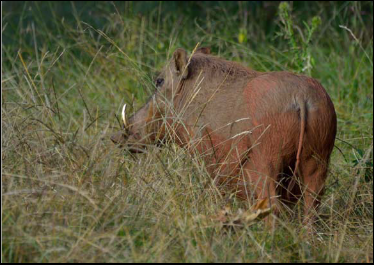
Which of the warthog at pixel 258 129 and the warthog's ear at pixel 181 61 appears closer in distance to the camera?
the warthog at pixel 258 129

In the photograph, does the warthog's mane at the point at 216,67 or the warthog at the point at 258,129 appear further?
the warthog's mane at the point at 216,67

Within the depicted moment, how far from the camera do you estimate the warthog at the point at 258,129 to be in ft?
12.5

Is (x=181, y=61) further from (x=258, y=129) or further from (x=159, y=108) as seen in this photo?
(x=258, y=129)

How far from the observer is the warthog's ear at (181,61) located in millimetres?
4312

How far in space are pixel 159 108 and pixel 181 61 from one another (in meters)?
0.30

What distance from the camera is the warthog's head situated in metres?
4.36

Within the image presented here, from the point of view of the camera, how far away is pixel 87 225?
3.26 metres

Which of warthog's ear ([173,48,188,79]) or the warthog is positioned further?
warthog's ear ([173,48,188,79])

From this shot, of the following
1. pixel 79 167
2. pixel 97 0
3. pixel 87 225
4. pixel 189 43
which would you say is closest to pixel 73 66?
pixel 189 43

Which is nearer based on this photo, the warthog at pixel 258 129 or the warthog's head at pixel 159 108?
the warthog at pixel 258 129

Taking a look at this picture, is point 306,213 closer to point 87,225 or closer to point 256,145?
point 256,145

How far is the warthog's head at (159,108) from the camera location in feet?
14.3

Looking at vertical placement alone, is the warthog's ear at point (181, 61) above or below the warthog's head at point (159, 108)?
above

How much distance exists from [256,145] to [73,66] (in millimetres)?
3915
